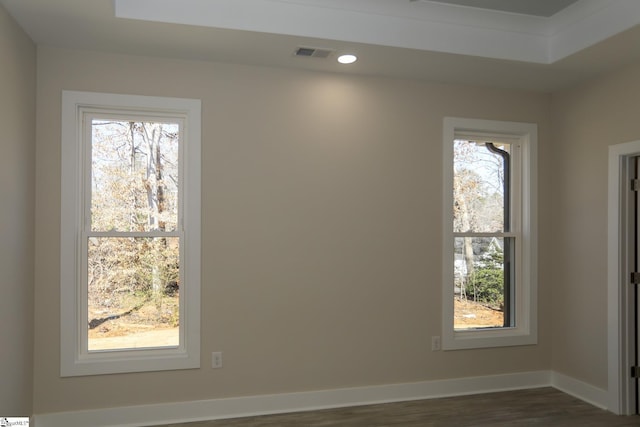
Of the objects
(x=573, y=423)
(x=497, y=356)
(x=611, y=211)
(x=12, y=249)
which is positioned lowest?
Answer: (x=573, y=423)

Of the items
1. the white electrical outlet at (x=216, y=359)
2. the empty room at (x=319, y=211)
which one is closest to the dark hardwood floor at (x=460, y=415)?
the empty room at (x=319, y=211)

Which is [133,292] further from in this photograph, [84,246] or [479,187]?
[479,187]

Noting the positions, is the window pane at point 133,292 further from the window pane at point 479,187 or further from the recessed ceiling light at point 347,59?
the window pane at point 479,187

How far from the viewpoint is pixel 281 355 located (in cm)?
379

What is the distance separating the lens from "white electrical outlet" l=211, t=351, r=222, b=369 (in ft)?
12.0

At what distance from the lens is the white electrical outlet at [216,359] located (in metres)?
3.65

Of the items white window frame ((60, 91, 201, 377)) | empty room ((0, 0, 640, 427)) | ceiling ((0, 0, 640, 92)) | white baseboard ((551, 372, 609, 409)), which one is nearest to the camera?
ceiling ((0, 0, 640, 92))

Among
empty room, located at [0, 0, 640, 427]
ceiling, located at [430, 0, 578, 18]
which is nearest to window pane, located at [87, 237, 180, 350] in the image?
empty room, located at [0, 0, 640, 427]

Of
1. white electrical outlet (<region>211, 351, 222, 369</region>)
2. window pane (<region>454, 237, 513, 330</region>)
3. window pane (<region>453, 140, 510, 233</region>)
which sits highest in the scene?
window pane (<region>453, 140, 510, 233</region>)

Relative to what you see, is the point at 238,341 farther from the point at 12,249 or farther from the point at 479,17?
the point at 479,17

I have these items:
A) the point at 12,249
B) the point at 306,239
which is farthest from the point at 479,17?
the point at 12,249

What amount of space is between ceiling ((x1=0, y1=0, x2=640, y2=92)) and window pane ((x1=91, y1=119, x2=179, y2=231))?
0.56 m

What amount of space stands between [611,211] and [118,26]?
146 inches

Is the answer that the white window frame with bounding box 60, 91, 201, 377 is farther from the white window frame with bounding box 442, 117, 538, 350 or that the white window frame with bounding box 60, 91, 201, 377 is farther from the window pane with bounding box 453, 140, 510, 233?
the window pane with bounding box 453, 140, 510, 233
